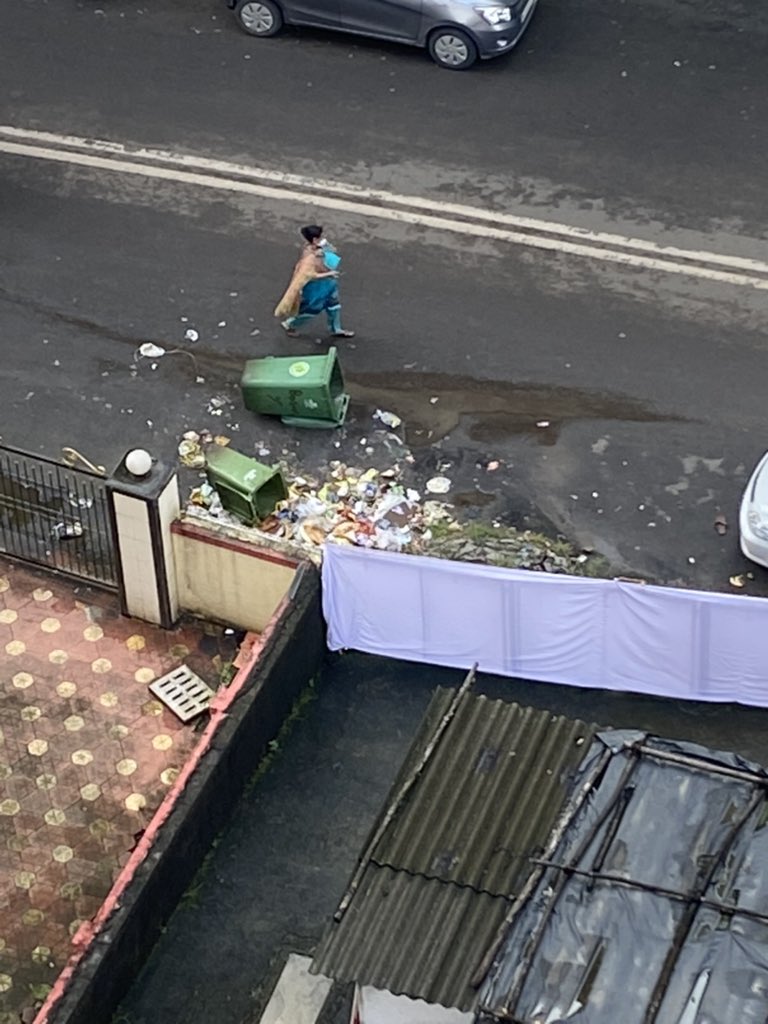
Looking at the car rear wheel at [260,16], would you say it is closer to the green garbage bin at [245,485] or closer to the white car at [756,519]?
the green garbage bin at [245,485]

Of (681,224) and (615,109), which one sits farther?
(615,109)

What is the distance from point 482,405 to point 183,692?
14.0 feet

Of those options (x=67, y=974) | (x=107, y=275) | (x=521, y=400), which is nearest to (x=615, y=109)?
(x=521, y=400)

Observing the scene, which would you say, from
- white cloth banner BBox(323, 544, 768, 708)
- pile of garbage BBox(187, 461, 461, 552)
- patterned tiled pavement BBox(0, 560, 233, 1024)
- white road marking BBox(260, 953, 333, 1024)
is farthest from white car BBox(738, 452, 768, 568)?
white road marking BBox(260, 953, 333, 1024)

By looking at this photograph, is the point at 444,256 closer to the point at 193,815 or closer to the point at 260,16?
the point at 260,16

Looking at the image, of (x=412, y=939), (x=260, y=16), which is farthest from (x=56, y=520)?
(x=260, y=16)

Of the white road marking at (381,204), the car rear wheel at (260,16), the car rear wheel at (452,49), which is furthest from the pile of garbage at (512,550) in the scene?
the car rear wheel at (260,16)

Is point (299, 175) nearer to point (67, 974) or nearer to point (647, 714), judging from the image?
point (647, 714)

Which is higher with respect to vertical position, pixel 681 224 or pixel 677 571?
pixel 681 224

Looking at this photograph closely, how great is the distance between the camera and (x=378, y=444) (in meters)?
14.1

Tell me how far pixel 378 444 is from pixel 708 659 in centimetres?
387

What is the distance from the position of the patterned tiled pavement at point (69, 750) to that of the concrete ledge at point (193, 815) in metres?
0.58

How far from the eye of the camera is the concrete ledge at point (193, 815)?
954 cm

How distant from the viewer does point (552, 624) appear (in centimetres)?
1180
